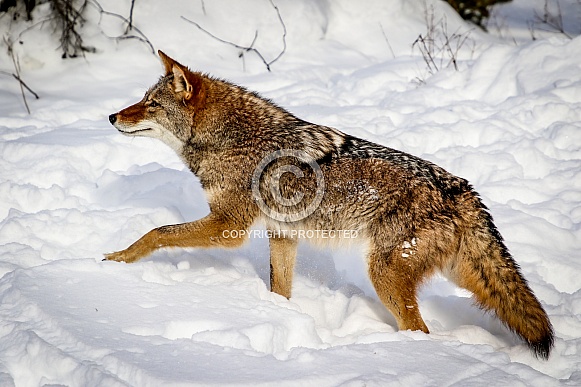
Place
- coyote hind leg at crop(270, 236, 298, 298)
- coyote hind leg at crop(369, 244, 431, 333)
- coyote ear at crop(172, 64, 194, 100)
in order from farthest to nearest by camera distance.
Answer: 1. coyote hind leg at crop(270, 236, 298, 298)
2. coyote ear at crop(172, 64, 194, 100)
3. coyote hind leg at crop(369, 244, 431, 333)

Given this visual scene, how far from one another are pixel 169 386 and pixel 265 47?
7.75 metres

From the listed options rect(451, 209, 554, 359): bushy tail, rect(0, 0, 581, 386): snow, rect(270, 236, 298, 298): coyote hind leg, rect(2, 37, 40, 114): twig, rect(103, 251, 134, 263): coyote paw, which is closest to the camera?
rect(0, 0, 581, 386): snow

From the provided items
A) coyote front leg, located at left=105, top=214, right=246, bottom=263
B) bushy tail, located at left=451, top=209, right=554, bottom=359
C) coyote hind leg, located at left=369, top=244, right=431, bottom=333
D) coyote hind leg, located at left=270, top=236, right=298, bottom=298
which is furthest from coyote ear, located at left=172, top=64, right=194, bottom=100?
bushy tail, located at left=451, top=209, right=554, bottom=359

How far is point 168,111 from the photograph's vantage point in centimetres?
515

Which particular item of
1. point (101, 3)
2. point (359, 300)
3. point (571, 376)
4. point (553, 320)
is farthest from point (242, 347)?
point (101, 3)

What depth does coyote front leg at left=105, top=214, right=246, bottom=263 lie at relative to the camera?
488 cm

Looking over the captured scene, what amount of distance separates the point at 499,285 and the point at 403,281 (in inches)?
25.3

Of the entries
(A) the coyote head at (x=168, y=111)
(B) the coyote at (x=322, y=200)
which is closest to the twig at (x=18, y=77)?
(A) the coyote head at (x=168, y=111)

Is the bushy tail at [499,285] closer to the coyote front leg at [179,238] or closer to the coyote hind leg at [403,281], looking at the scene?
the coyote hind leg at [403,281]

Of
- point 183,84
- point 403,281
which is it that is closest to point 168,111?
point 183,84

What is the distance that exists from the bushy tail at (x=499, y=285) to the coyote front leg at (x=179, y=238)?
5.92 ft

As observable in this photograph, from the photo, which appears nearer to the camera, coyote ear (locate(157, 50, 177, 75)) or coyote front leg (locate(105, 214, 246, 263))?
coyote front leg (locate(105, 214, 246, 263))

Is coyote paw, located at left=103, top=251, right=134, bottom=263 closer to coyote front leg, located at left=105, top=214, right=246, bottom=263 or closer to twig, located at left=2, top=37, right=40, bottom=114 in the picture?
coyote front leg, located at left=105, top=214, right=246, bottom=263

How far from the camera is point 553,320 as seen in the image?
4449mm
